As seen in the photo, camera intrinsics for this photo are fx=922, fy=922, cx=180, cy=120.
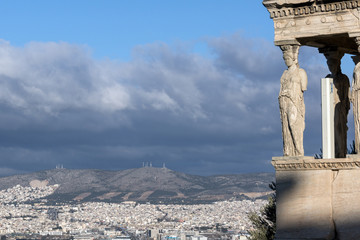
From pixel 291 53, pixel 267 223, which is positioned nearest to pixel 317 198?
pixel 291 53

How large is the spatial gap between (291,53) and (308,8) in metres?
0.79

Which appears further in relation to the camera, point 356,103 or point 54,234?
point 54,234

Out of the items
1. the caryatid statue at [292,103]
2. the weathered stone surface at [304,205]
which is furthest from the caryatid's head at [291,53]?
the weathered stone surface at [304,205]

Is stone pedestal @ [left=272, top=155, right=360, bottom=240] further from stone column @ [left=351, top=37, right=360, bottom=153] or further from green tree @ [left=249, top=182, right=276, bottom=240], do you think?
green tree @ [left=249, top=182, right=276, bottom=240]

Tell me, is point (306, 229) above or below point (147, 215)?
below

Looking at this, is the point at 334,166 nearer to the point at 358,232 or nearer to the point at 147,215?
the point at 358,232

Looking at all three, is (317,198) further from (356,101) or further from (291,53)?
(291,53)

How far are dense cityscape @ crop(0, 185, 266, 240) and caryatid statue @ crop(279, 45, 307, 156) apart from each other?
109089 mm

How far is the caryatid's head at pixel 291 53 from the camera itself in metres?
15.3

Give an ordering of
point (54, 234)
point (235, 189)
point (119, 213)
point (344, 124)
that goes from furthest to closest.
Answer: point (119, 213) < point (235, 189) < point (54, 234) < point (344, 124)

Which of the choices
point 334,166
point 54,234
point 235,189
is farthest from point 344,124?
point 235,189

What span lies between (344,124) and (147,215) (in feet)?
564

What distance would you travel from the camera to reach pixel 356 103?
1460cm

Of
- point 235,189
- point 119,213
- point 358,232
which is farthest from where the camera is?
point 119,213
